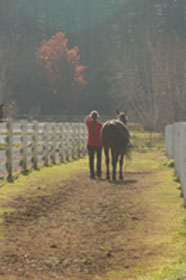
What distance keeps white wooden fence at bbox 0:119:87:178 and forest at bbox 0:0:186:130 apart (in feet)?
57.7

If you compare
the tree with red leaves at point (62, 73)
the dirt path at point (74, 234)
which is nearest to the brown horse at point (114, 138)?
the dirt path at point (74, 234)

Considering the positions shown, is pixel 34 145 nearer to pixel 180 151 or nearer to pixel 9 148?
pixel 9 148

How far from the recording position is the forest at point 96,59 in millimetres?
42812

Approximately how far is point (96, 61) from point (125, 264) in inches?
2655

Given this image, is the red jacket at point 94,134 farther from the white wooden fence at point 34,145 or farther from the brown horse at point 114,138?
the white wooden fence at point 34,145

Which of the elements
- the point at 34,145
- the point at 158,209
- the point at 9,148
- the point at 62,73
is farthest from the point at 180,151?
the point at 62,73

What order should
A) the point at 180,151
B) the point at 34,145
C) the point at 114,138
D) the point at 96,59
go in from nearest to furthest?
the point at 180,151
the point at 114,138
the point at 34,145
the point at 96,59

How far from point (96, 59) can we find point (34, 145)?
194 ft

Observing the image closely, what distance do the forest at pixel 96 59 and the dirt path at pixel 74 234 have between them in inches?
1107

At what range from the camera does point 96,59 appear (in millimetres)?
71812

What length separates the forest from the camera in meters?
42.8

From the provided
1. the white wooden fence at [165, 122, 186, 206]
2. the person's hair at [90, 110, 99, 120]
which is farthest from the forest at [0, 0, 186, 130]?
the white wooden fence at [165, 122, 186, 206]

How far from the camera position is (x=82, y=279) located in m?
4.96

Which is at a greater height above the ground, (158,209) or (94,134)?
(94,134)
